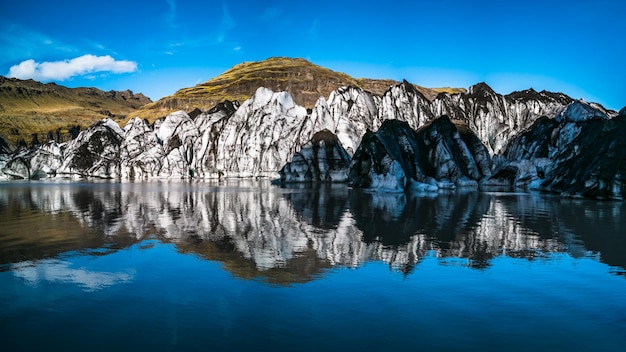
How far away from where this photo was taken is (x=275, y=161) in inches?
4801

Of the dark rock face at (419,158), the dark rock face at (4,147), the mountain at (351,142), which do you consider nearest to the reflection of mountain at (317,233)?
the dark rock face at (419,158)

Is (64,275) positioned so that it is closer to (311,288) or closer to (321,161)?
(311,288)

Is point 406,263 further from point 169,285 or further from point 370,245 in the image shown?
point 169,285

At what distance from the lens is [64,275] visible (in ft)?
42.3

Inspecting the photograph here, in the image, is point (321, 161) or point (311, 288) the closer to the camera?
point (311, 288)

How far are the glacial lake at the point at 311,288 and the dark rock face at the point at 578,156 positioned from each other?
1035 inches

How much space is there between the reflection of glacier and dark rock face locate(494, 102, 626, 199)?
1889 inches

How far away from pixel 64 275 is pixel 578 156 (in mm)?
58397

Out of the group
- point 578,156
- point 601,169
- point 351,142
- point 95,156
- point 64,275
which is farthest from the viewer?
point 95,156

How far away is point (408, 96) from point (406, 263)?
132641 millimetres

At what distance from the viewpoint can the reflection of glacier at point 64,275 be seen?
1212 cm

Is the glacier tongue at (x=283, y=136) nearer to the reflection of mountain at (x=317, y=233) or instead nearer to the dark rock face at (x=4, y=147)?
the dark rock face at (x=4, y=147)

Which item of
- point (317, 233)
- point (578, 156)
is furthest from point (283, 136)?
point (317, 233)

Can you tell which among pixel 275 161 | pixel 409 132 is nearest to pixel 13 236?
pixel 409 132
